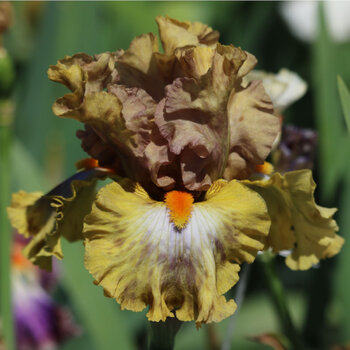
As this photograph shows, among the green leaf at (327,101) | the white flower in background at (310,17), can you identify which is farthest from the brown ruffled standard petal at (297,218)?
the white flower in background at (310,17)

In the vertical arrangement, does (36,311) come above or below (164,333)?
below

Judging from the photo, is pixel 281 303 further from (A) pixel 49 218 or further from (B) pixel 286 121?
(B) pixel 286 121

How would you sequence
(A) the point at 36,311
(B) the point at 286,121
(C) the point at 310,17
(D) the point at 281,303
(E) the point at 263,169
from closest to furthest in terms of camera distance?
(E) the point at 263,169, (D) the point at 281,303, (A) the point at 36,311, (B) the point at 286,121, (C) the point at 310,17

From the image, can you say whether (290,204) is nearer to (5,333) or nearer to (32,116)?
(5,333)

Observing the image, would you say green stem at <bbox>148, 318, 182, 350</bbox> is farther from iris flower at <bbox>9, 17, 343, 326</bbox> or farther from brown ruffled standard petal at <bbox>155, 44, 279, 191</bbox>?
brown ruffled standard petal at <bbox>155, 44, 279, 191</bbox>

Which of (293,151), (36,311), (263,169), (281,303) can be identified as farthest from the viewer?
(36,311)

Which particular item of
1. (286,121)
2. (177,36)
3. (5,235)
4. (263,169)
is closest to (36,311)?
(5,235)

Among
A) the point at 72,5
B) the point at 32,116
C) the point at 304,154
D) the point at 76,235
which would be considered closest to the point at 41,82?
the point at 32,116
